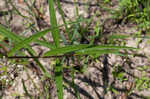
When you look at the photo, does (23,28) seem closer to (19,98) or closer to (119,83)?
(19,98)

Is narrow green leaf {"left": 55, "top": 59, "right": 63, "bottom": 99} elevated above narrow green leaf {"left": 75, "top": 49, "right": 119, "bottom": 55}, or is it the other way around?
narrow green leaf {"left": 75, "top": 49, "right": 119, "bottom": 55}

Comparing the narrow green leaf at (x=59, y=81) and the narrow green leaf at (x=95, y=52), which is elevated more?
the narrow green leaf at (x=95, y=52)

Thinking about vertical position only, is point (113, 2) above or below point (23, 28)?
above

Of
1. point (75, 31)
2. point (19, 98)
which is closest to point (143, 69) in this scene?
point (75, 31)

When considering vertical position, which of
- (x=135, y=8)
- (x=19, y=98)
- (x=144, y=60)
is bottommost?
(x=19, y=98)

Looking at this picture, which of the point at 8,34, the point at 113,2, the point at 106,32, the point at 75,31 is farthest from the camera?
the point at 113,2

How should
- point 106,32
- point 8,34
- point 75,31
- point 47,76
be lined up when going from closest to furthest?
point 8,34 < point 47,76 < point 75,31 < point 106,32

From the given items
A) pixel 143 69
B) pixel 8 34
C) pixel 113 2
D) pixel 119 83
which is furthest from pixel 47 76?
pixel 113 2

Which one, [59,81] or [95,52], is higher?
[95,52]

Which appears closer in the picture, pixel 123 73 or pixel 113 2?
pixel 123 73
